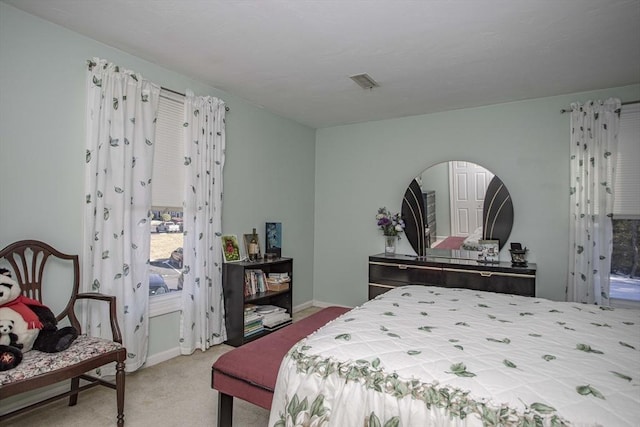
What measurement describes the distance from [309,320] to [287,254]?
218cm

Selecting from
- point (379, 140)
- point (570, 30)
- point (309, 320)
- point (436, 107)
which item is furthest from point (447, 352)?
point (379, 140)

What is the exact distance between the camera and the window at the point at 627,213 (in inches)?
131

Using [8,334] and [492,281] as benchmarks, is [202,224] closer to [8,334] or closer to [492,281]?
[8,334]

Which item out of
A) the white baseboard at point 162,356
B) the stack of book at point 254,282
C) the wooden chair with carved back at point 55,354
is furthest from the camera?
the stack of book at point 254,282

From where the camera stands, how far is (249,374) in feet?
5.97

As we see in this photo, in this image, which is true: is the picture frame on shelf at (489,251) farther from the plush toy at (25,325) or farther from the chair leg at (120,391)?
the plush toy at (25,325)

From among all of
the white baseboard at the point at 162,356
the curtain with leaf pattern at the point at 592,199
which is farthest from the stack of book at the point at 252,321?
the curtain with leaf pattern at the point at 592,199

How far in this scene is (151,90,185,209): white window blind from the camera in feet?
10.2

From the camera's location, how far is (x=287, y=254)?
466 cm

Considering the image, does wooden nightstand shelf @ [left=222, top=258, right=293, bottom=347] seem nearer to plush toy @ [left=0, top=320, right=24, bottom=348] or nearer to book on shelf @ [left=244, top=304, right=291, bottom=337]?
book on shelf @ [left=244, top=304, right=291, bottom=337]

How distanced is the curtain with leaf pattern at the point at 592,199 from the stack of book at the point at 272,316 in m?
3.03

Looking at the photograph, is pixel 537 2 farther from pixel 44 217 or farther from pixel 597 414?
pixel 44 217

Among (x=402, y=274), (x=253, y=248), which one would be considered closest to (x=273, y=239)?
(x=253, y=248)

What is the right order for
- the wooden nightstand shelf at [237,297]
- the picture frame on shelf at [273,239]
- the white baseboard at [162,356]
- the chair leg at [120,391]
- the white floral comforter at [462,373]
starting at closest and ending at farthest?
the white floral comforter at [462,373], the chair leg at [120,391], the white baseboard at [162,356], the wooden nightstand shelf at [237,297], the picture frame on shelf at [273,239]
